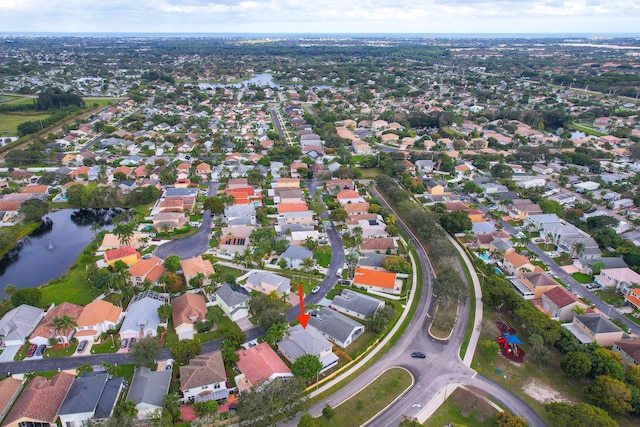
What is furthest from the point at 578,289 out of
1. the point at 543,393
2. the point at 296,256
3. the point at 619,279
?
the point at 296,256

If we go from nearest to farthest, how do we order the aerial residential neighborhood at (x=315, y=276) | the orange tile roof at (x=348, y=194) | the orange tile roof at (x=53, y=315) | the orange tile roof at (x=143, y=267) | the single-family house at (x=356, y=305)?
1. the aerial residential neighborhood at (x=315, y=276)
2. the orange tile roof at (x=53, y=315)
3. the single-family house at (x=356, y=305)
4. the orange tile roof at (x=143, y=267)
5. the orange tile roof at (x=348, y=194)

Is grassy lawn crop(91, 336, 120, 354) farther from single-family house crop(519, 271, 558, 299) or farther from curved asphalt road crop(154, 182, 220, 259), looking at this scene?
single-family house crop(519, 271, 558, 299)

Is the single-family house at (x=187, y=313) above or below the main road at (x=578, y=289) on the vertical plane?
above

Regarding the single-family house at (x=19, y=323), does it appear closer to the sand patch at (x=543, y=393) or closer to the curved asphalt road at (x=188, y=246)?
the curved asphalt road at (x=188, y=246)

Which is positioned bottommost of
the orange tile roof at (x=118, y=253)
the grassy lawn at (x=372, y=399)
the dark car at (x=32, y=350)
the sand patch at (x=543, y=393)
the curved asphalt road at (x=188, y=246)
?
the sand patch at (x=543, y=393)

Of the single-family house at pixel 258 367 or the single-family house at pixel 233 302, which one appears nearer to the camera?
the single-family house at pixel 258 367

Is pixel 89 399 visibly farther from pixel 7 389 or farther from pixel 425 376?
pixel 425 376

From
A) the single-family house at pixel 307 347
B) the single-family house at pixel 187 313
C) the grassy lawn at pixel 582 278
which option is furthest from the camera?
the grassy lawn at pixel 582 278

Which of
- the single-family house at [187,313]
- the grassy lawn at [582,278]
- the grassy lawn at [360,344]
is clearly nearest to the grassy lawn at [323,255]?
the grassy lawn at [360,344]
